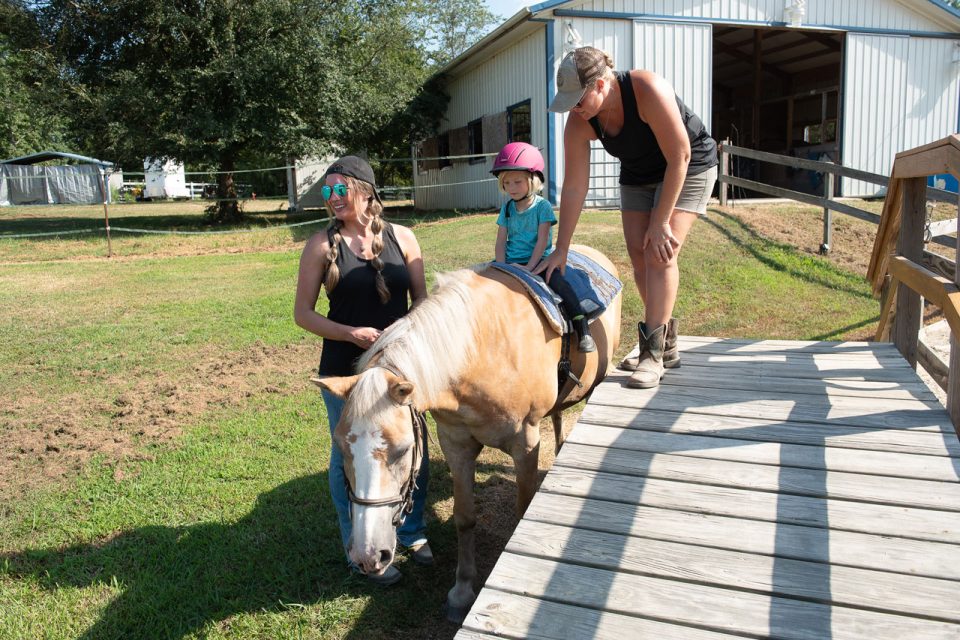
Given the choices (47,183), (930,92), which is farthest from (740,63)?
(47,183)

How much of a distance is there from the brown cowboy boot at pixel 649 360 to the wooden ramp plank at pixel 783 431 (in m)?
0.23

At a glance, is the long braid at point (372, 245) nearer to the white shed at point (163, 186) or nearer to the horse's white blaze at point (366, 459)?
the horse's white blaze at point (366, 459)

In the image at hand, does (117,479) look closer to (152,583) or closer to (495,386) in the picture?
(152,583)

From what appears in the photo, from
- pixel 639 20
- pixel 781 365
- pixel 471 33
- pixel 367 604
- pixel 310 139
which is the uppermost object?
pixel 471 33

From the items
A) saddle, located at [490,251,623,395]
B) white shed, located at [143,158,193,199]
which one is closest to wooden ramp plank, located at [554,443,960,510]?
saddle, located at [490,251,623,395]

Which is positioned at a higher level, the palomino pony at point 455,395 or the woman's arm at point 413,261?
the woman's arm at point 413,261

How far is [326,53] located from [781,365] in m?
16.2

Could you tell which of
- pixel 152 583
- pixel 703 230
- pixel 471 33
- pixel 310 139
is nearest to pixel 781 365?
pixel 152 583

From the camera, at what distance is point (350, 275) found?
2859 millimetres

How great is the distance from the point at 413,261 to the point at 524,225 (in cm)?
61

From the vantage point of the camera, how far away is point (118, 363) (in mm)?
5859

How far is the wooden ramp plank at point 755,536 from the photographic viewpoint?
1866mm

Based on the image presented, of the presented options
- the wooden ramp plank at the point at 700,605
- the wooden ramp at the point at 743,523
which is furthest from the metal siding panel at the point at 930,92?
the wooden ramp plank at the point at 700,605

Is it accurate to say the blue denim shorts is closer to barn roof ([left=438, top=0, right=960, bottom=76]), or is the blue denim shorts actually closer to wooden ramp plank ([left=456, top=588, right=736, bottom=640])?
wooden ramp plank ([left=456, top=588, right=736, bottom=640])
